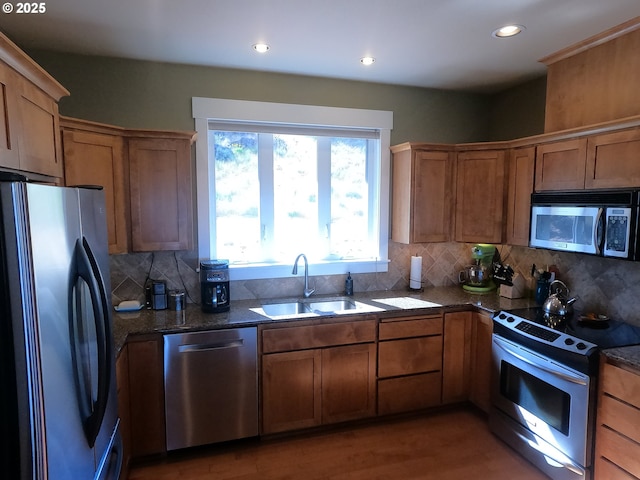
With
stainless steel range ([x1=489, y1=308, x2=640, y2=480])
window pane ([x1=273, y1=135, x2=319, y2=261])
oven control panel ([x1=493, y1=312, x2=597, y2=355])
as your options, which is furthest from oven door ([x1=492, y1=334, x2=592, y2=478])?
window pane ([x1=273, y1=135, x2=319, y2=261])

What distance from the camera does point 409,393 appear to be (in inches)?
117

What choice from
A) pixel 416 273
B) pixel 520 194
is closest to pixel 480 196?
pixel 520 194

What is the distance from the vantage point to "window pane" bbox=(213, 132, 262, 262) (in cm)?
310

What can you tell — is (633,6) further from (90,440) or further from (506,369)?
(90,440)

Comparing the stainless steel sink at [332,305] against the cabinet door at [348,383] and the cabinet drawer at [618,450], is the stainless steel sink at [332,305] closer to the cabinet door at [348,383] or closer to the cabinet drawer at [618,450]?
the cabinet door at [348,383]

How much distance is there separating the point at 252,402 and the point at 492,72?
3029 mm

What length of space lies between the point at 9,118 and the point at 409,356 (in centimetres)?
271

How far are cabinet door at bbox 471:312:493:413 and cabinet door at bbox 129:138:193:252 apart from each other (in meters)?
2.25

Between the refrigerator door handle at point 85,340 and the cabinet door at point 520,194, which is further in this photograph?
the cabinet door at point 520,194

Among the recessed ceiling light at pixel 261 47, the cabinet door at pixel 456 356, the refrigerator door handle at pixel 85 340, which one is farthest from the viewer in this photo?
the cabinet door at pixel 456 356

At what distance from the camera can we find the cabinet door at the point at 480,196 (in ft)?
10.3

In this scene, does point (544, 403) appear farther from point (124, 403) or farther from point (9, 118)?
point (9, 118)

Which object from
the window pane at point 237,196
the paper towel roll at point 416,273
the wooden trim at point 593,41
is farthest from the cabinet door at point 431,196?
the window pane at point 237,196

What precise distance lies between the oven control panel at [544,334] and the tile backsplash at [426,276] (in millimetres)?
637
